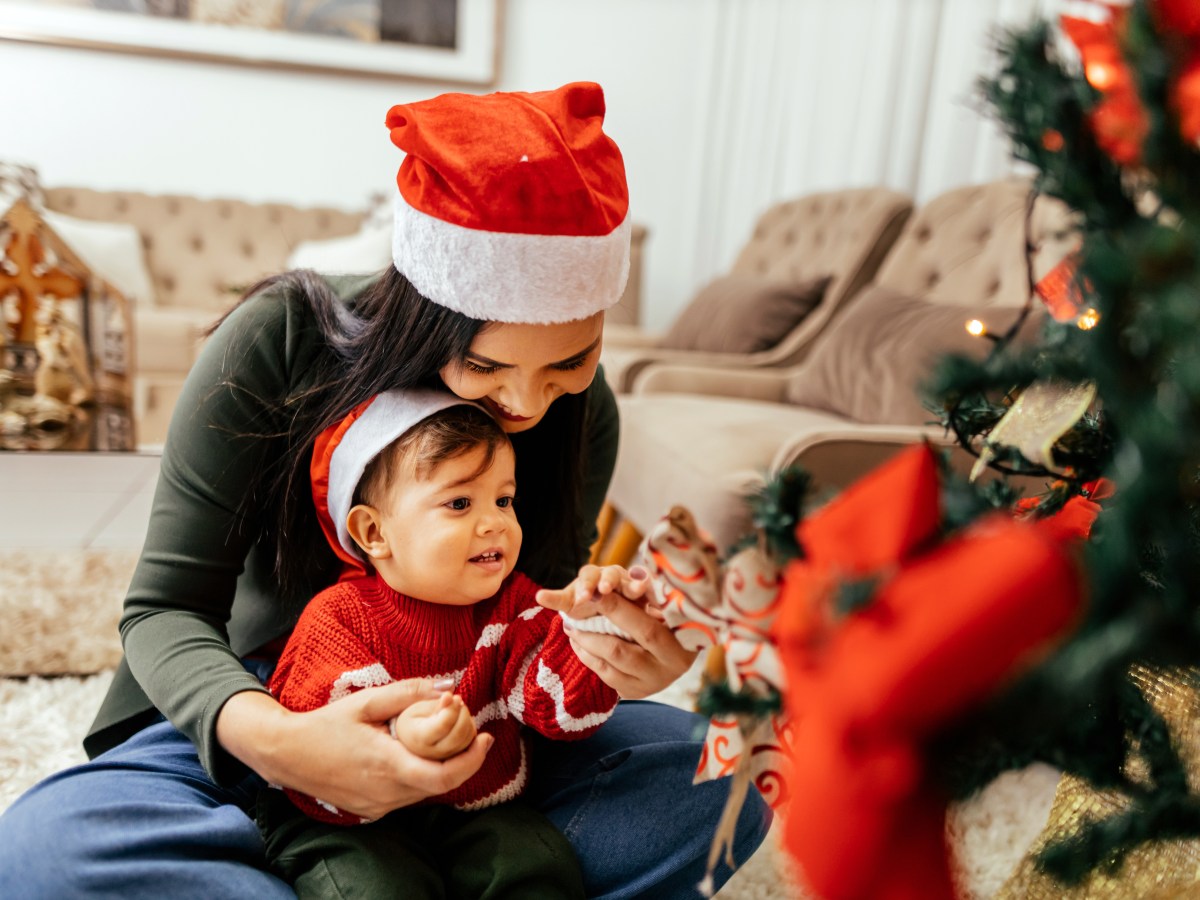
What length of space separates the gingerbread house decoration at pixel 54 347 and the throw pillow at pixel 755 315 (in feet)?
Result: 5.02

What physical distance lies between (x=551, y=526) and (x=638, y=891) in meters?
0.36

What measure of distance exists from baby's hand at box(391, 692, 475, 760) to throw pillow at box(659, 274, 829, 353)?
2.06 metres

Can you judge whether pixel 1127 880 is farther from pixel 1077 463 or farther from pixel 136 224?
pixel 136 224

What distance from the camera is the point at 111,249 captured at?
3643 mm

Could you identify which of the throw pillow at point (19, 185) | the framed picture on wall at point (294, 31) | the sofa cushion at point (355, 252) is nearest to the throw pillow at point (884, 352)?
the sofa cushion at point (355, 252)

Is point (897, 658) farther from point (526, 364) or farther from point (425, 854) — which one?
point (425, 854)

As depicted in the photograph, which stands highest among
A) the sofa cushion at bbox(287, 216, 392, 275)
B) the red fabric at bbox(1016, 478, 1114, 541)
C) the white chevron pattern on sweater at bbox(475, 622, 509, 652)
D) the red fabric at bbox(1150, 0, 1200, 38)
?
the red fabric at bbox(1150, 0, 1200, 38)

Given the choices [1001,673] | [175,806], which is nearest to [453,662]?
[175,806]

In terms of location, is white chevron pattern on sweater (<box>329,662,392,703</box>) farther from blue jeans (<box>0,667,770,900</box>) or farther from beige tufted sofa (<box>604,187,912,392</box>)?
beige tufted sofa (<box>604,187,912,392</box>)

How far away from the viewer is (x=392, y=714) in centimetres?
70

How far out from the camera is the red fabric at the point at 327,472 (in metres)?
0.83

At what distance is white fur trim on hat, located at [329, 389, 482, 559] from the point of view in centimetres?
79

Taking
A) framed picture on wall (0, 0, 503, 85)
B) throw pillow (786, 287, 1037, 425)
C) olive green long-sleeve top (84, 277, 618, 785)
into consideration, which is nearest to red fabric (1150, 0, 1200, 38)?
olive green long-sleeve top (84, 277, 618, 785)

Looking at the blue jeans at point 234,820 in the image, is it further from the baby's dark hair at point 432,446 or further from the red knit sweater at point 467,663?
the baby's dark hair at point 432,446
